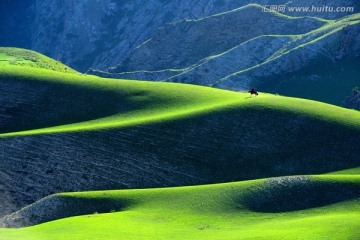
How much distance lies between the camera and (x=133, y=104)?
106 meters

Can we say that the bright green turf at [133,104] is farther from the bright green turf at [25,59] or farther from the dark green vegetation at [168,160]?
the bright green turf at [25,59]

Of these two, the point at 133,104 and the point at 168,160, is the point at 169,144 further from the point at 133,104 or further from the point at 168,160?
the point at 133,104

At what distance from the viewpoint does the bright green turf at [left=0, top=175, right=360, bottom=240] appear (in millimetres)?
54844

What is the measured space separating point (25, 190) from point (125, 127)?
17855 millimetres

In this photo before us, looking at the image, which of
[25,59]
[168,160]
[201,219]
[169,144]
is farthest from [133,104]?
[25,59]

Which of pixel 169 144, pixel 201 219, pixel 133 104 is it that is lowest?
pixel 201 219

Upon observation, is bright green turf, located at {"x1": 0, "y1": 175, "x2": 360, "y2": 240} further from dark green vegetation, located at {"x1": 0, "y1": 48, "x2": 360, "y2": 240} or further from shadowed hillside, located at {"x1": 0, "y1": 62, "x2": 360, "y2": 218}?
shadowed hillside, located at {"x1": 0, "y1": 62, "x2": 360, "y2": 218}

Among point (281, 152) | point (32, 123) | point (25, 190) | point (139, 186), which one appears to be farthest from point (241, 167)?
point (32, 123)

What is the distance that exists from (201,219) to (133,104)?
45419mm

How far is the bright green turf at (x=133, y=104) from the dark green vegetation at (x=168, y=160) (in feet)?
0.80

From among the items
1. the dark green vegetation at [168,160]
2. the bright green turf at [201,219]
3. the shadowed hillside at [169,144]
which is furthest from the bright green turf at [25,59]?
the bright green turf at [201,219]

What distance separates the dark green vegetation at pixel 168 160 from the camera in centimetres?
6200

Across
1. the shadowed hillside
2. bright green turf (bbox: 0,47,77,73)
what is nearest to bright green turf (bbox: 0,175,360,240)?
the shadowed hillside

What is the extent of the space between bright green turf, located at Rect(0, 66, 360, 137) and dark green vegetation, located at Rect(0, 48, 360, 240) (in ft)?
0.80
